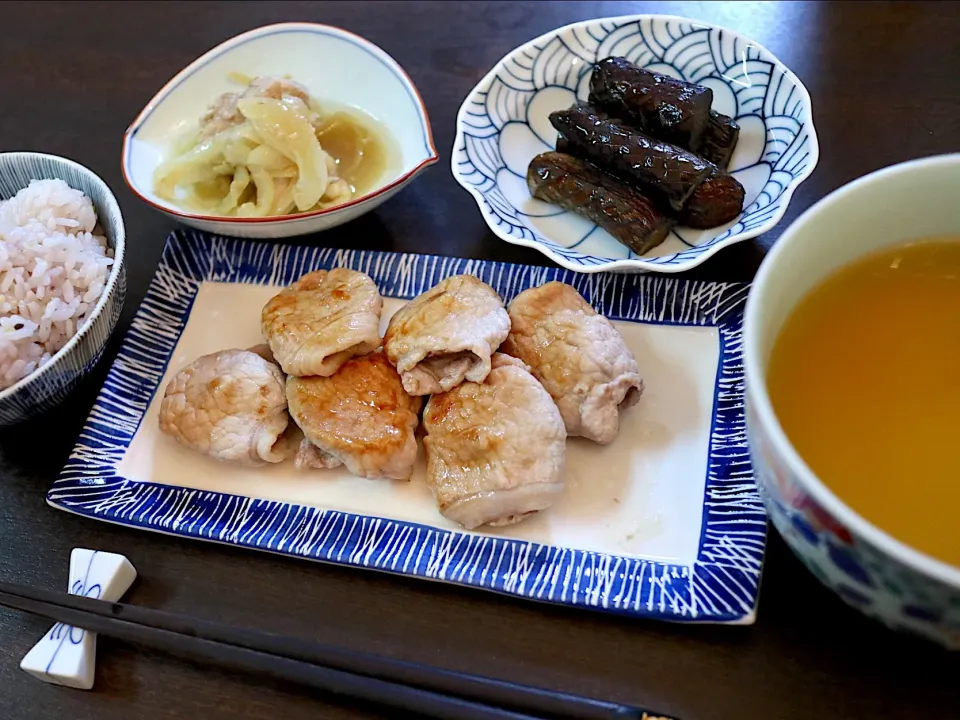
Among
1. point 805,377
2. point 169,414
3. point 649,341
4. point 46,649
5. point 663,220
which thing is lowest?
point 46,649

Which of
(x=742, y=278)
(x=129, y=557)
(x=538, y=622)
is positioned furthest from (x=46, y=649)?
(x=742, y=278)

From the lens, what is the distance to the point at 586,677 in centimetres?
115

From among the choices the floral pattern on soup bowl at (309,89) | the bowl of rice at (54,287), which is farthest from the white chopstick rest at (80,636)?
the floral pattern on soup bowl at (309,89)

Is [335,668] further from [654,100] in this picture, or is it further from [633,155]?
[654,100]

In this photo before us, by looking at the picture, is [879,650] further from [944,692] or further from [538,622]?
[538,622]

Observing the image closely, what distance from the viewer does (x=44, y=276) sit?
4.92ft

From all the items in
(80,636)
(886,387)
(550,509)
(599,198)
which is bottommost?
(80,636)

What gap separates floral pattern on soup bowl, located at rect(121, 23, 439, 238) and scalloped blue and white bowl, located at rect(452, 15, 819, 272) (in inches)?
6.1

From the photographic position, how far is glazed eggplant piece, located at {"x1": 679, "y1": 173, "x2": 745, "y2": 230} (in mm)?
1533

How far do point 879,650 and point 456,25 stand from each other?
1746mm

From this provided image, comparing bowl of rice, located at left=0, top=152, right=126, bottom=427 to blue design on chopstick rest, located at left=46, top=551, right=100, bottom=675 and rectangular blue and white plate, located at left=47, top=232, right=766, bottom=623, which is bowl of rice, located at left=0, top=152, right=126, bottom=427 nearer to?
rectangular blue and white plate, located at left=47, top=232, right=766, bottom=623

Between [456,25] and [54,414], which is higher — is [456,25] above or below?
above

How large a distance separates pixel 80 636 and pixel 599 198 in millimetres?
1186

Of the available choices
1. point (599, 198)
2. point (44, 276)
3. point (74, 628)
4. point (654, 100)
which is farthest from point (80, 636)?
point (654, 100)
